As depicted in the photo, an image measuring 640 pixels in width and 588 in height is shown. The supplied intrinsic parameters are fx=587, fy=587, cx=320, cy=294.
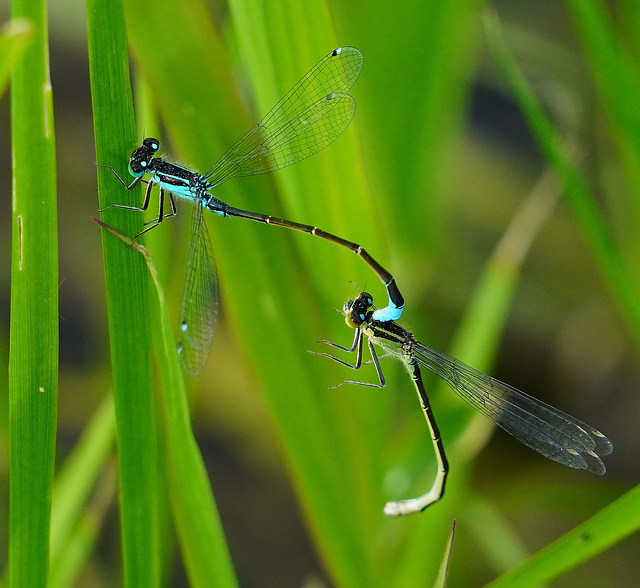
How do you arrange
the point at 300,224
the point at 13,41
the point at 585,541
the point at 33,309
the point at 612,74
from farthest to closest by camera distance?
the point at 612,74 → the point at 300,224 → the point at 585,541 → the point at 33,309 → the point at 13,41

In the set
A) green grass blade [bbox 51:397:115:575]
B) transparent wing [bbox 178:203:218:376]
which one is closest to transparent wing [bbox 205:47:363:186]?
transparent wing [bbox 178:203:218:376]

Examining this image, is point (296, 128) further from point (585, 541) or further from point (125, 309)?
point (585, 541)

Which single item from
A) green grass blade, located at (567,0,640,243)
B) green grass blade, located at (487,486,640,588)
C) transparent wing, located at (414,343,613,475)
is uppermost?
green grass blade, located at (567,0,640,243)

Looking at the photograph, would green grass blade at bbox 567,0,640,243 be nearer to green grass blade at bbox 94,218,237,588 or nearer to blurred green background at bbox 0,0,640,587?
blurred green background at bbox 0,0,640,587

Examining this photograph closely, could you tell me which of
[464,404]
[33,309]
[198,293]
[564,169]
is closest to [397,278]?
[464,404]

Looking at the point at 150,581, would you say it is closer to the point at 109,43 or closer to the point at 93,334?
the point at 109,43

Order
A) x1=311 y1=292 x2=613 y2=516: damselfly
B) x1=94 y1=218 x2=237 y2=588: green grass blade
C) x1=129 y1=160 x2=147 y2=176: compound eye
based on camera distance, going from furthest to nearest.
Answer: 1. x1=311 y1=292 x2=613 y2=516: damselfly
2. x1=129 y1=160 x2=147 y2=176: compound eye
3. x1=94 y1=218 x2=237 y2=588: green grass blade

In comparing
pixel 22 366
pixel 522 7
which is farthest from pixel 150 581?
pixel 522 7
